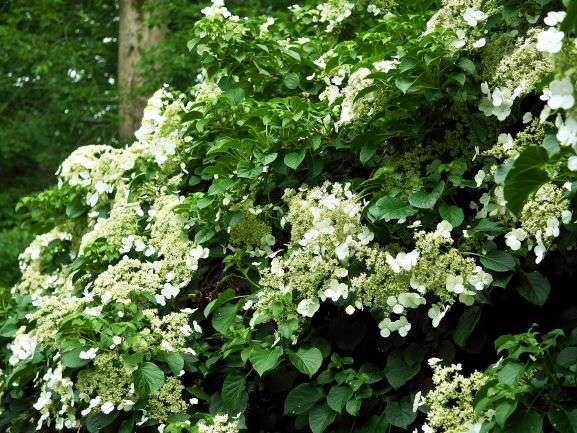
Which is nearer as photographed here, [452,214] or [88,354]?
[452,214]

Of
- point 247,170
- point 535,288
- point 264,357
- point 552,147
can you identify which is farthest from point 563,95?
point 247,170

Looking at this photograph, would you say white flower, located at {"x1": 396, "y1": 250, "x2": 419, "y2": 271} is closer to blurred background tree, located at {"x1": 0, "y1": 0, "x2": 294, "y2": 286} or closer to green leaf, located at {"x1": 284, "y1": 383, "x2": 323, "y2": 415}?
green leaf, located at {"x1": 284, "y1": 383, "x2": 323, "y2": 415}

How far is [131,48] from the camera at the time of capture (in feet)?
25.4

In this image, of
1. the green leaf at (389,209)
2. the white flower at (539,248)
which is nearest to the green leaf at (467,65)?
the green leaf at (389,209)

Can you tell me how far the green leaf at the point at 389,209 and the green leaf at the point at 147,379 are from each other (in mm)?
820

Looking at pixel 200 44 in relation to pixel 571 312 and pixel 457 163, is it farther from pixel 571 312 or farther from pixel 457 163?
pixel 571 312

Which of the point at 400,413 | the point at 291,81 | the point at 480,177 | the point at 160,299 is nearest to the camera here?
the point at 400,413

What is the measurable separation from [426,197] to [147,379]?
1.01 meters

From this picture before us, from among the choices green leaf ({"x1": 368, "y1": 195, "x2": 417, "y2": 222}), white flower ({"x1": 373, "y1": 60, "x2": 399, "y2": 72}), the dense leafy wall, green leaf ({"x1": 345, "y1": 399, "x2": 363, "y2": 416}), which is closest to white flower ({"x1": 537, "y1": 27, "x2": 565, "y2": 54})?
the dense leafy wall

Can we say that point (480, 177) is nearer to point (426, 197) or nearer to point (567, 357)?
point (426, 197)

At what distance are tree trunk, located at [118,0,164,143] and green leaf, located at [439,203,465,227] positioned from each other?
537cm

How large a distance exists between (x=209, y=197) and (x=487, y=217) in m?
0.98

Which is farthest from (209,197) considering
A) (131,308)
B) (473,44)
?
(473,44)

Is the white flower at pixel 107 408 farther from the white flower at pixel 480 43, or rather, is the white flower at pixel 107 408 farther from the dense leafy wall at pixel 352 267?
the white flower at pixel 480 43
